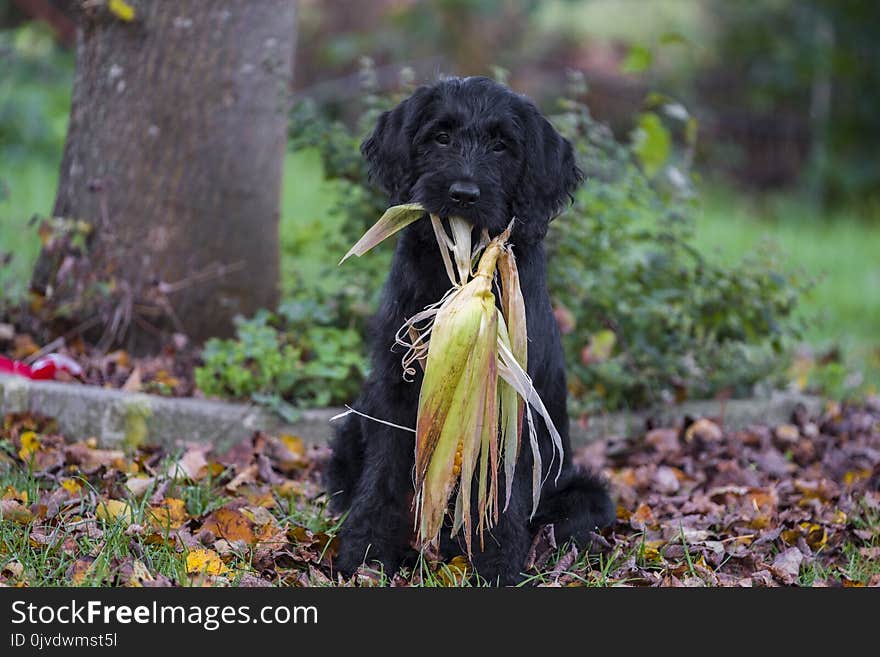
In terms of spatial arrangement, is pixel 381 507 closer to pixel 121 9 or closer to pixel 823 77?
pixel 121 9

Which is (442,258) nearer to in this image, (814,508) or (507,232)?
(507,232)

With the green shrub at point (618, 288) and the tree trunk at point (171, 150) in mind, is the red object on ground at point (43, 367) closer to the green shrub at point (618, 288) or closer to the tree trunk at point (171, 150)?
the tree trunk at point (171, 150)

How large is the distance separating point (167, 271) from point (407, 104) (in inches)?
79.8

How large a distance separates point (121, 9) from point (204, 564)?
111 inches

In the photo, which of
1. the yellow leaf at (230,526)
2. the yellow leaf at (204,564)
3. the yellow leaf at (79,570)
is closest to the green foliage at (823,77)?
the yellow leaf at (230,526)

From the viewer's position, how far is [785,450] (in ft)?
17.4

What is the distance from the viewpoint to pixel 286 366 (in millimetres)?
4785

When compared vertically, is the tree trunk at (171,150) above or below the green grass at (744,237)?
above

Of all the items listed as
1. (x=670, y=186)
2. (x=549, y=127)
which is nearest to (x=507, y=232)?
(x=549, y=127)

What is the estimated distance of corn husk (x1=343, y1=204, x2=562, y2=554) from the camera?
325 centimetres

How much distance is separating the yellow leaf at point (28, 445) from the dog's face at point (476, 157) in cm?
175

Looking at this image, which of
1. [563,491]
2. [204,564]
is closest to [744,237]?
[563,491]

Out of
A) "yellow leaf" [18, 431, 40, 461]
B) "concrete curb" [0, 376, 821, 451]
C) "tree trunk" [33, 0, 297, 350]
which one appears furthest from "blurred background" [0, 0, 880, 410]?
"yellow leaf" [18, 431, 40, 461]

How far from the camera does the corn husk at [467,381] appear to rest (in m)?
3.25
